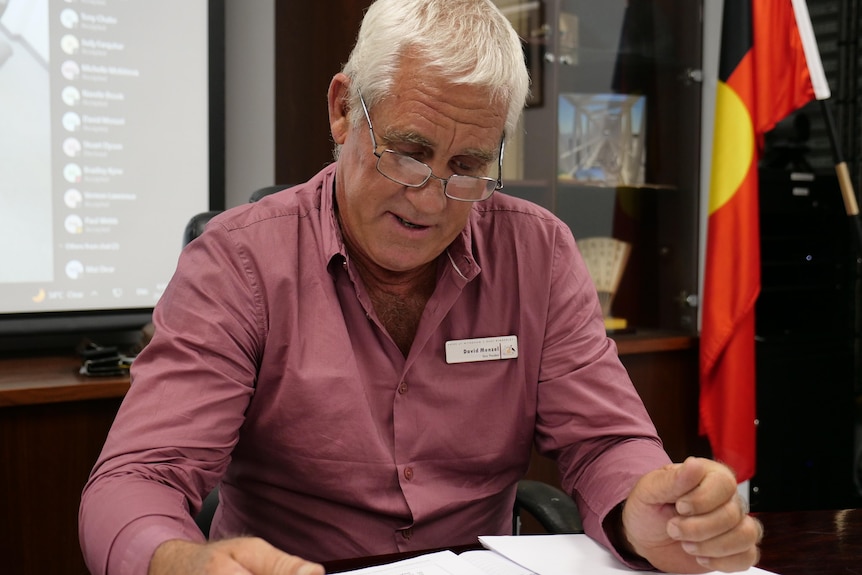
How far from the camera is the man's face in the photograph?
1.11 m

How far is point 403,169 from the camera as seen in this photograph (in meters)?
1.13

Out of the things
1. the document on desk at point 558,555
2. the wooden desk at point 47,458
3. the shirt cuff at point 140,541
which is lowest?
the wooden desk at point 47,458

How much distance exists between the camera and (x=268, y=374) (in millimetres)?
1146

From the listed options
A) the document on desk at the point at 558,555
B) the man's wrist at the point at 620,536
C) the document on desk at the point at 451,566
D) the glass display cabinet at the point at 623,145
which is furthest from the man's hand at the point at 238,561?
the glass display cabinet at the point at 623,145

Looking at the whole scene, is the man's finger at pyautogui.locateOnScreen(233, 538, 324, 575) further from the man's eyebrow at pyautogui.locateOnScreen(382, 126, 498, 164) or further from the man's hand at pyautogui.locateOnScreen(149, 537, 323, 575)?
the man's eyebrow at pyautogui.locateOnScreen(382, 126, 498, 164)

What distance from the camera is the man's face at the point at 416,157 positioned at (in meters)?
1.11

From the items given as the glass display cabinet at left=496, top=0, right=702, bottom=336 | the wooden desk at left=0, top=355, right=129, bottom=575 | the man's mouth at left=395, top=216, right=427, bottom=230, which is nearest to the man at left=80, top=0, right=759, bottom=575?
the man's mouth at left=395, top=216, right=427, bottom=230

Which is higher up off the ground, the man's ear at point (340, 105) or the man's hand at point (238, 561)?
the man's ear at point (340, 105)

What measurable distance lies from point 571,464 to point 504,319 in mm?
248

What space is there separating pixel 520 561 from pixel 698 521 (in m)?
0.21

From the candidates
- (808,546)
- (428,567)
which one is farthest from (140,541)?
(808,546)

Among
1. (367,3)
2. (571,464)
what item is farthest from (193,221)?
(367,3)

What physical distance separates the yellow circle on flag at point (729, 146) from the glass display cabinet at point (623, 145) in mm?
209

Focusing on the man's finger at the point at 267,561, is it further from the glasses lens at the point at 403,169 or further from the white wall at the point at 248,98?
the white wall at the point at 248,98
